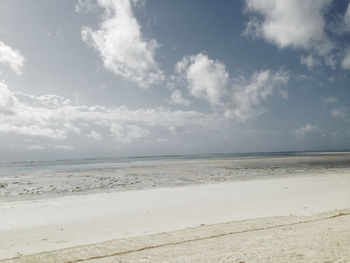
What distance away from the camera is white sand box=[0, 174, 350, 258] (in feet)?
26.0

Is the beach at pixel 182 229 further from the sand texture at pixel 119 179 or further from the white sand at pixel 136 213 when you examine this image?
the sand texture at pixel 119 179

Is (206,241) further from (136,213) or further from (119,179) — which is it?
(119,179)

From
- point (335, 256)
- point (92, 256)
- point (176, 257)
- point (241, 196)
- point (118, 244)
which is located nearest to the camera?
point (335, 256)

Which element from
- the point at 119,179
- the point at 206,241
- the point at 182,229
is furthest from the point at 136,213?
the point at 119,179

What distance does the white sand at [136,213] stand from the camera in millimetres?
7910

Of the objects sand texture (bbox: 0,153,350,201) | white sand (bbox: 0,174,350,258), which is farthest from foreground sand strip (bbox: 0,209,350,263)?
sand texture (bbox: 0,153,350,201)

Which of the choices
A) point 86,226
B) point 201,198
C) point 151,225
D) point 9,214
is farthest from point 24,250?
point 201,198

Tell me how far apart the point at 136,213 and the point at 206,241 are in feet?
17.0

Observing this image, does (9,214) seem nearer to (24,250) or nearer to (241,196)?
(24,250)

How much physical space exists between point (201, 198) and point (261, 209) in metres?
3.71

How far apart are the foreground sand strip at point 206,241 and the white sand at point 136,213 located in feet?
3.33

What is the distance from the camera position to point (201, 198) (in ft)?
45.5

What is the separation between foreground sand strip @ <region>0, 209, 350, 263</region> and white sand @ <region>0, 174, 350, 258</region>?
1014 millimetres

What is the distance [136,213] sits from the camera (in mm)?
10883
